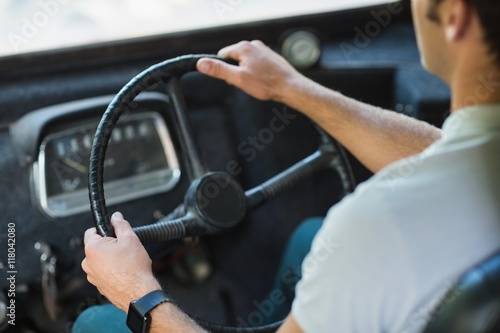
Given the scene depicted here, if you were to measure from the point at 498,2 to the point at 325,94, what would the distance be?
0.58 metres

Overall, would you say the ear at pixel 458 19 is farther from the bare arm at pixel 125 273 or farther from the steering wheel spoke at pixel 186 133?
the steering wheel spoke at pixel 186 133

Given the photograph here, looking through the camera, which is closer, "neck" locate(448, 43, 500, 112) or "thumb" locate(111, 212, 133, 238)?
"neck" locate(448, 43, 500, 112)

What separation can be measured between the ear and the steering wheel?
54cm

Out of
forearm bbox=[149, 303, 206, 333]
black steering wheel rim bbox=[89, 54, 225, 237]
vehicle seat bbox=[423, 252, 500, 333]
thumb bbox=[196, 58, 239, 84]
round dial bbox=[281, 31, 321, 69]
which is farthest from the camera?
round dial bbox=[281, 31, 321, 69]

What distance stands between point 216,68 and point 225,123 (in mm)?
504

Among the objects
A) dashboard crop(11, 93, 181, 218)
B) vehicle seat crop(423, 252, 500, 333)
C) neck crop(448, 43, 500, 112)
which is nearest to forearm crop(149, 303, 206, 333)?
vehicle seat crop(423, 252, 500, 333)

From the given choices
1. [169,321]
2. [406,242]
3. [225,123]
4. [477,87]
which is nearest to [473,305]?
[406,242]

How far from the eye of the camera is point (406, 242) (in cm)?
79

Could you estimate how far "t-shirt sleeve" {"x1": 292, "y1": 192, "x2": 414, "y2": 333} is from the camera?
0.78 metres

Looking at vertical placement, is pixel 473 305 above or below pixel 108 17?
below

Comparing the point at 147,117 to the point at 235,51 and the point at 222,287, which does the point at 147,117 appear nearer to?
the point at 235,51

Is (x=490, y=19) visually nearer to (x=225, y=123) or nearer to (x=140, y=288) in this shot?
(x=140, y=288)

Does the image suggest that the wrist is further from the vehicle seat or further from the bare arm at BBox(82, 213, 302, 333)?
the vehicle seat

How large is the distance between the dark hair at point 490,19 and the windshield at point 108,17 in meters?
0.96
